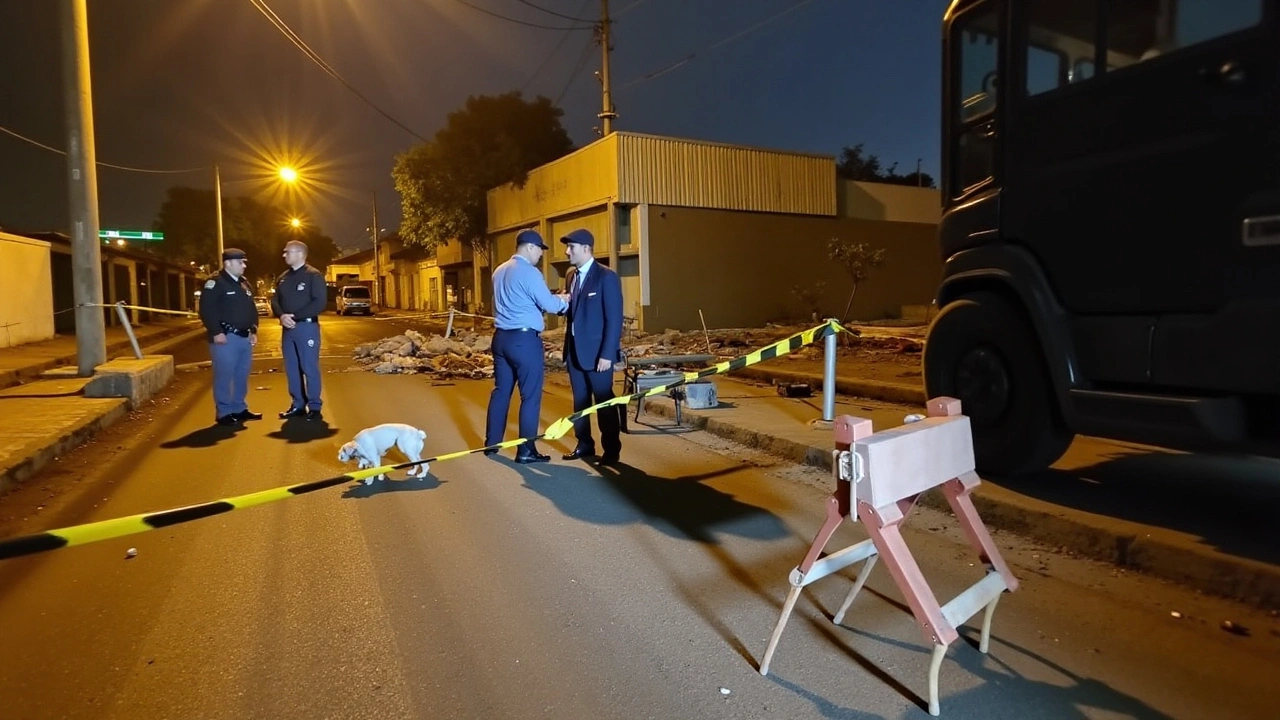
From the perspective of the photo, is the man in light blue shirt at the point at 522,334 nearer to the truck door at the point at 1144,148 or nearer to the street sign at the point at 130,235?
the truck door at the point at 1144,148

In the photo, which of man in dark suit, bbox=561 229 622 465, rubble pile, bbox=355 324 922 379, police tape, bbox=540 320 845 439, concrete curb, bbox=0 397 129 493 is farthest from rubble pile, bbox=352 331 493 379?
police tape, bbox=540 320 845 439

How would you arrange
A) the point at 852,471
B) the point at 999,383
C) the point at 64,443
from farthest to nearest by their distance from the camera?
the point at 64,443 < the point at 999,383 < the point at 852,471

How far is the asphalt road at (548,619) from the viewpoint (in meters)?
2.87

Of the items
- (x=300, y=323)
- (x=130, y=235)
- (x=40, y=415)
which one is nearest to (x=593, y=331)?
(x=300, y=323)

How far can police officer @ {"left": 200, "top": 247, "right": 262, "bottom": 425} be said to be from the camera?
8.30m

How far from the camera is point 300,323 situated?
863 centimetres

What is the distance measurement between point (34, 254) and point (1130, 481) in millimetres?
23391

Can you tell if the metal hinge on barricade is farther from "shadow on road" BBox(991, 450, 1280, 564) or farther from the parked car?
the parked car

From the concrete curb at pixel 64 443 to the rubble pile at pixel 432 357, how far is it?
4.95 m

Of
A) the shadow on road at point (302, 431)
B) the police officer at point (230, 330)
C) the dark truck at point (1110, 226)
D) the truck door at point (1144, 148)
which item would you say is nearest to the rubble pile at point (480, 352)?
the shadow on road at point (302, 431)

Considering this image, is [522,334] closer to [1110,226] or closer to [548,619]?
[548,619]

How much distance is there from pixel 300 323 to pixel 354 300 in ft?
126

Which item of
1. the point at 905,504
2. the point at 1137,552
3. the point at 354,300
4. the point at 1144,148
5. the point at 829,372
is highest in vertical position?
the point at 354,300

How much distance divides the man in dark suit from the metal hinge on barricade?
12.2 feet
